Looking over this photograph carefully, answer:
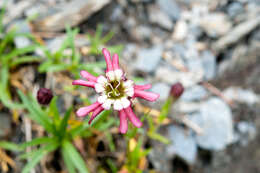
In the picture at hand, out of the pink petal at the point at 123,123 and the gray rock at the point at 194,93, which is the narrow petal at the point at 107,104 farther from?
the gray rock at the point at 194,93

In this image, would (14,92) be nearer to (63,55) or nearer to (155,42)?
(63,55)

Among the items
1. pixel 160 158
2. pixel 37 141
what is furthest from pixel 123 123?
pixel 160 158

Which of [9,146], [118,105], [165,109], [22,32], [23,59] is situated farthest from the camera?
[22,32]

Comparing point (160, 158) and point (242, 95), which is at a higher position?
point (242, 95)

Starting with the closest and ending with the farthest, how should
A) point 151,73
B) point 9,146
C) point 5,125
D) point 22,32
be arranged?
point 9,146 < point 5,125 < point 22,32 < point 151,73

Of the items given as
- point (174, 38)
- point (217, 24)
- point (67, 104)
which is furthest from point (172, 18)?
point (67, 104)

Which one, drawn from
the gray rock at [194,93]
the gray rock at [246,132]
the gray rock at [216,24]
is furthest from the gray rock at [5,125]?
the gray rock at [216,24]

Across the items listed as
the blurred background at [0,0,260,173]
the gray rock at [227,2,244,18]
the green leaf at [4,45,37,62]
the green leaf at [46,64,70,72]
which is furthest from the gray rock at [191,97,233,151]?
the green leaf at [4,45,37,62]

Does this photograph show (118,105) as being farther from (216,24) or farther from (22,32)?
(216,24)
